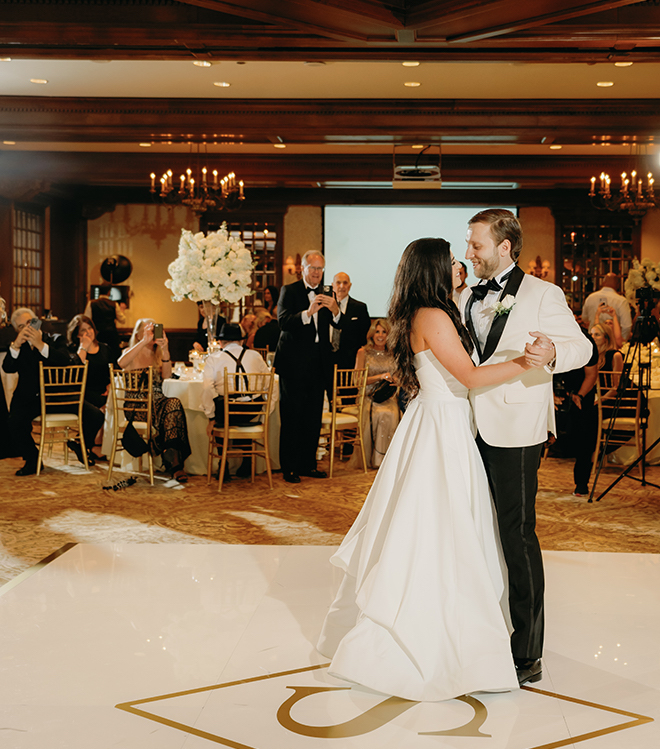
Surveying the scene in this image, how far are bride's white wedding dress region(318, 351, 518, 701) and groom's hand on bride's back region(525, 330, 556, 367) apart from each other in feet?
1.22

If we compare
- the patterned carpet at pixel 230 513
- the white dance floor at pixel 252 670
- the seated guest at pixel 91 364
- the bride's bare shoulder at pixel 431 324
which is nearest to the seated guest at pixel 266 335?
the seated guest at pixel 91 364

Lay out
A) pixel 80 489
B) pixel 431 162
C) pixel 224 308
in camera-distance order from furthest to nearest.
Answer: pixel 224 308, pixel 431 162, pixel 80 489

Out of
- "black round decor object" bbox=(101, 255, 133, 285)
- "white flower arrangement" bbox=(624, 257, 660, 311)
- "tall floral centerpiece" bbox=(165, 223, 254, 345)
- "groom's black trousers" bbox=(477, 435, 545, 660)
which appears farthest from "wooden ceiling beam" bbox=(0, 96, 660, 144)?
"groom's black trousers" bbox=(477, 435, 545, 660)

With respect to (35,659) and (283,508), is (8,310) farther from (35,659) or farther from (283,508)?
(35,659)

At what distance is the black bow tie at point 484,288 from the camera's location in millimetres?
2654

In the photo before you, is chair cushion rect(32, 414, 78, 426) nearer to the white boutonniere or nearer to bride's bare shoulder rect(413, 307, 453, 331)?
bride's bare shoulder rect(413, 307, 453, 331)

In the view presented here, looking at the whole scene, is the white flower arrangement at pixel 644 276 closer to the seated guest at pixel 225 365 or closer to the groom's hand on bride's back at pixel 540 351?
the seated guest at pixel 225 365

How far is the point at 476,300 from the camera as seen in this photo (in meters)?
2.78

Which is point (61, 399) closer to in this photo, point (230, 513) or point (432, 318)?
point (230, 513)

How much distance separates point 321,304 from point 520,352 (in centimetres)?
381

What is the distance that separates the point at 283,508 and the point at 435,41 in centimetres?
346

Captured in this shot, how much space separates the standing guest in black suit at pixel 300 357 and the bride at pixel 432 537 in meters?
3.83

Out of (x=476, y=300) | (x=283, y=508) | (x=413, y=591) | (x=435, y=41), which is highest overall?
(x=435, y=41)

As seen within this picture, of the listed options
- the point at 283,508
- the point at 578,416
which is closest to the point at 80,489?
the point at 283,508
